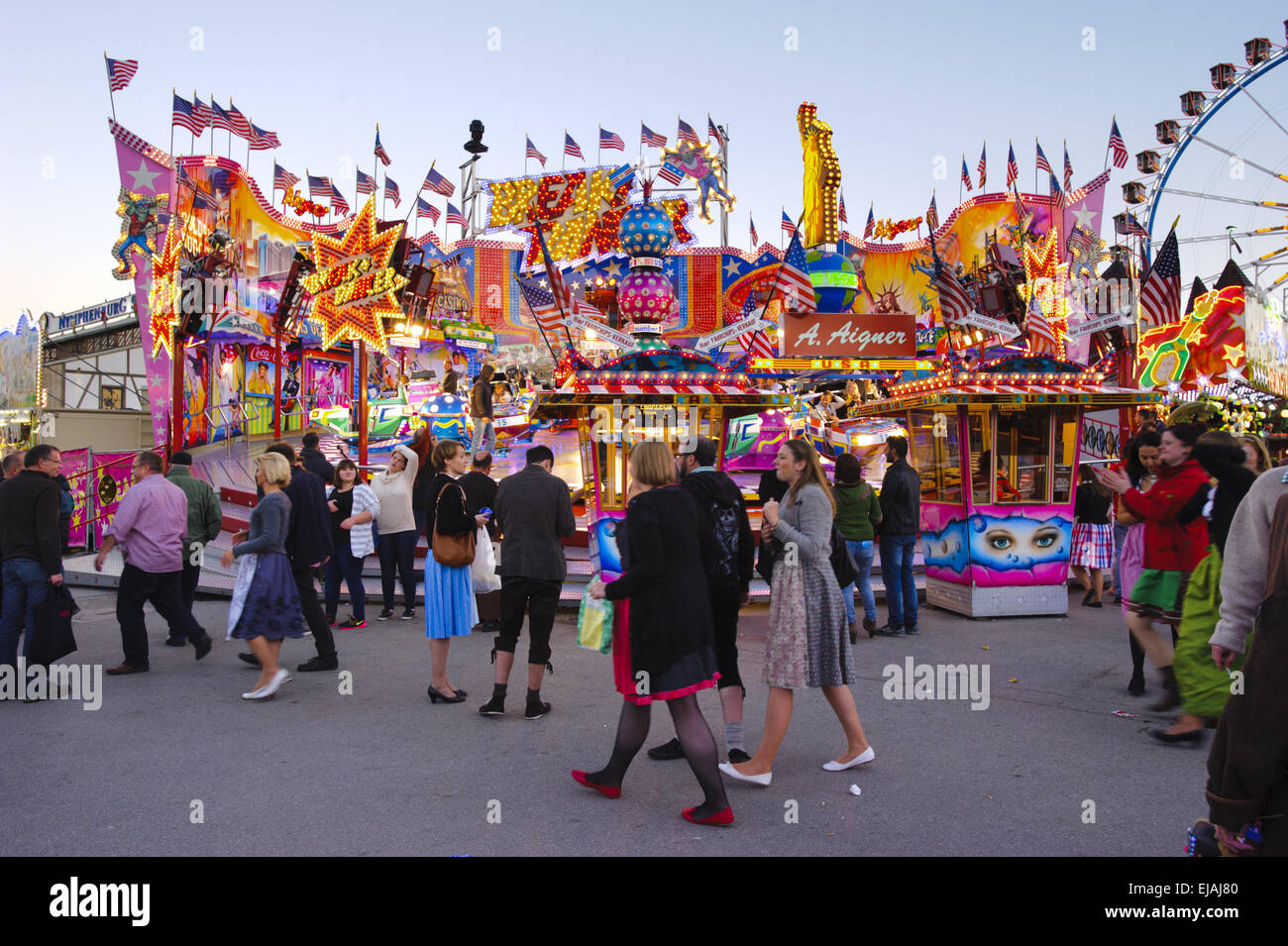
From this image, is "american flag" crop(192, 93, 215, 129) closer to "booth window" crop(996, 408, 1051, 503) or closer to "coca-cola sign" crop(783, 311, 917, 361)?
"coca-cola sign" crop(783, 311, 917, 361)

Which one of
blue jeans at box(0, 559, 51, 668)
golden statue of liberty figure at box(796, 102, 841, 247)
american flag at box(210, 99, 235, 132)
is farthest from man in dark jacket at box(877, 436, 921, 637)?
american flag at box(210, 99, 235, 132)

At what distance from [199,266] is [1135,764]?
1714 centimetres

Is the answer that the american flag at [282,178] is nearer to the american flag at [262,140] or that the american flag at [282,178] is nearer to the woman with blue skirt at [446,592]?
the american flag at [262,140]

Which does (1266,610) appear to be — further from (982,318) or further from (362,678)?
(982,318)

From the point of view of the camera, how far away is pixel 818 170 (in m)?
15.0

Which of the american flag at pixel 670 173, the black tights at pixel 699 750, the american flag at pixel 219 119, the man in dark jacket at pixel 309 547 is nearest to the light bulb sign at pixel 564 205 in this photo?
the american flag at pixel 670 173

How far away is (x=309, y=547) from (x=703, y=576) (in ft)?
14.2

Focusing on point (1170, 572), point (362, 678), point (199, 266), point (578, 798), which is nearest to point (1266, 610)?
point (578, 798)

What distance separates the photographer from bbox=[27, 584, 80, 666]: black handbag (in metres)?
6.09

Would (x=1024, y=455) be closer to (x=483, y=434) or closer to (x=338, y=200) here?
(x=483, y=434)

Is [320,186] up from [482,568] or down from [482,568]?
up

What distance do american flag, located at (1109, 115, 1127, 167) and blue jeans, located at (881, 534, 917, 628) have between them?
25.4 m

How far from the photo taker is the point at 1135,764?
15.7 ft

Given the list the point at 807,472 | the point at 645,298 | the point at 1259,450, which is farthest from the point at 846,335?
the point at 807,472
